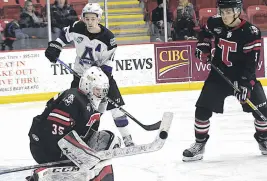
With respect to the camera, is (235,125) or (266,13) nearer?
(235,125)

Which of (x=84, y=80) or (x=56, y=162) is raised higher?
(x=84, y=80)

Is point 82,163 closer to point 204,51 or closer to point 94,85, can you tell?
point 94,85

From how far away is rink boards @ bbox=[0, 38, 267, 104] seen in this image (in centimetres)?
732

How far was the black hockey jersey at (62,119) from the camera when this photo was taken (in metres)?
3.09

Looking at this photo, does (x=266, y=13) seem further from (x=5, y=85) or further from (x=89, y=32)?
(x=89, y=32)

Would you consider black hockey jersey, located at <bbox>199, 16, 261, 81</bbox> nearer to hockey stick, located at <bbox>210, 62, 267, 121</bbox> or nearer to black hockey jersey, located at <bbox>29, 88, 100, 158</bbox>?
hockey stick, located at <bbox>210, 62, 267, 121</bbox>

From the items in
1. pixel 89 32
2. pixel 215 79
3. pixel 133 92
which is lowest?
pixel 133 92

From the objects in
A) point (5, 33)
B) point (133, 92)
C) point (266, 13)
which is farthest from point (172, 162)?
point (266, 13)

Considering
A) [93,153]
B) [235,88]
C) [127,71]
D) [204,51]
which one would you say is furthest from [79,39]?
[127,71]

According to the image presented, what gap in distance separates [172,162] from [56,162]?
1186 millimetres

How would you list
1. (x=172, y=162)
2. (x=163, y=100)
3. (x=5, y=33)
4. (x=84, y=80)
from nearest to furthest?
(x=84, y=80), (x=172, y=162), (x=163, y=100), (x=5, y=33)

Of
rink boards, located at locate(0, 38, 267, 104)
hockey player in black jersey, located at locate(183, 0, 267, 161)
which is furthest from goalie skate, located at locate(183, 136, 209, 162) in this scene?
rink boards, located at locate(0, 38, 267, 104)

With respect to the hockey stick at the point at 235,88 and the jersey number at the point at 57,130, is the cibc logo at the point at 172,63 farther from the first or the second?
the jersey number at the point at 57,130

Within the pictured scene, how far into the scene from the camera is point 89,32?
4520mm
